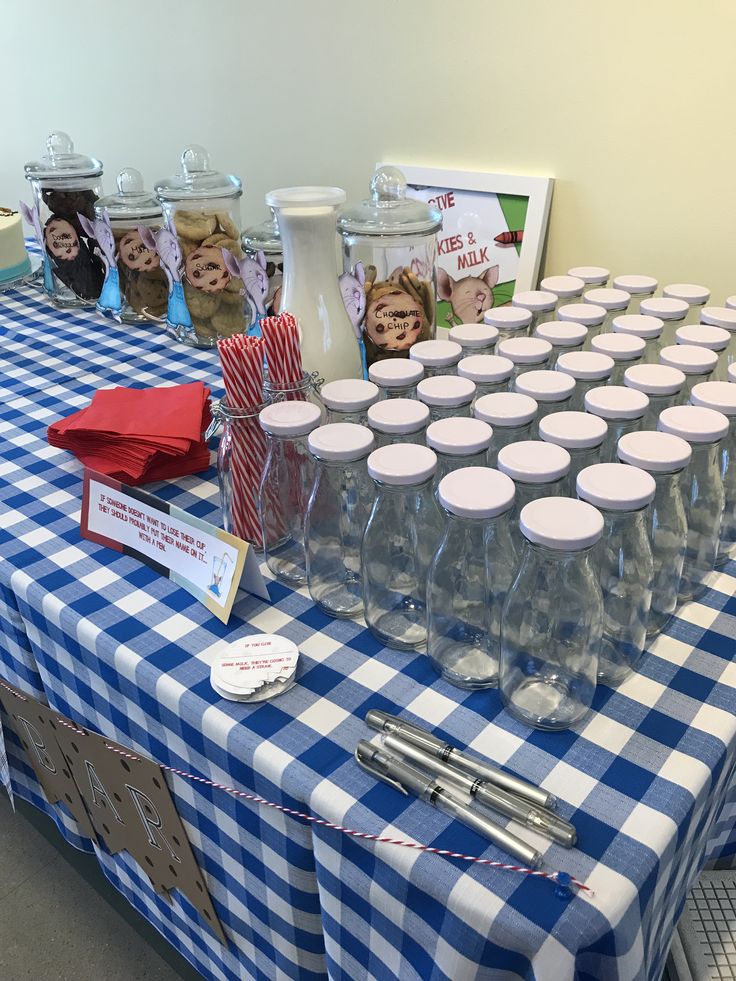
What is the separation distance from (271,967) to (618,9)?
4.28 feet

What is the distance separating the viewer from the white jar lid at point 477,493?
0.57 m

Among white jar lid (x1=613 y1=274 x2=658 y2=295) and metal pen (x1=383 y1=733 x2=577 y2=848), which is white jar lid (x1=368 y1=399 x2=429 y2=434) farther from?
white jar lid (x1=613 y1=274 x2=658 y2=295)

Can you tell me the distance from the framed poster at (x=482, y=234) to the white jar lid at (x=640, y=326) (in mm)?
423

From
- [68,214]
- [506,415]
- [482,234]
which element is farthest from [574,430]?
[68,214]

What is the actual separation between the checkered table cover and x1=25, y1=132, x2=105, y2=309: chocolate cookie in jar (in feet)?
2.91

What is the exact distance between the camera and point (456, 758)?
552 mm

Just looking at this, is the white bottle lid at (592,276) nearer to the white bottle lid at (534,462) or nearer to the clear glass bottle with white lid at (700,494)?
the clear glass bottle with white lid at (700,494)

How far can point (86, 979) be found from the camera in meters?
1.12

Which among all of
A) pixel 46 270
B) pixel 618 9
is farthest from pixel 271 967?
pixel 46 270

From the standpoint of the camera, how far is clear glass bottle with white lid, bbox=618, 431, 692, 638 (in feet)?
2.08

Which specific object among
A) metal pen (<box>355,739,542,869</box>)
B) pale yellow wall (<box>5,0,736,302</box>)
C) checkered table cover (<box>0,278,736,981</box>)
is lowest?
checkered table cover (<box>0,278,736,981</box>)

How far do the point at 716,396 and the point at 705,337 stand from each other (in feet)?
0.56

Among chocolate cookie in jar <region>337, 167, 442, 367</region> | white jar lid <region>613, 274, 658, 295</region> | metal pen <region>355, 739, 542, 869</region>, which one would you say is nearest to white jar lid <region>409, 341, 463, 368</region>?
chocolate cookie in jar <region>337, 167, 442, 367</region>

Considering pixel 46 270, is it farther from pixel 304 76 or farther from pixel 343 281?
pixel 343 281
